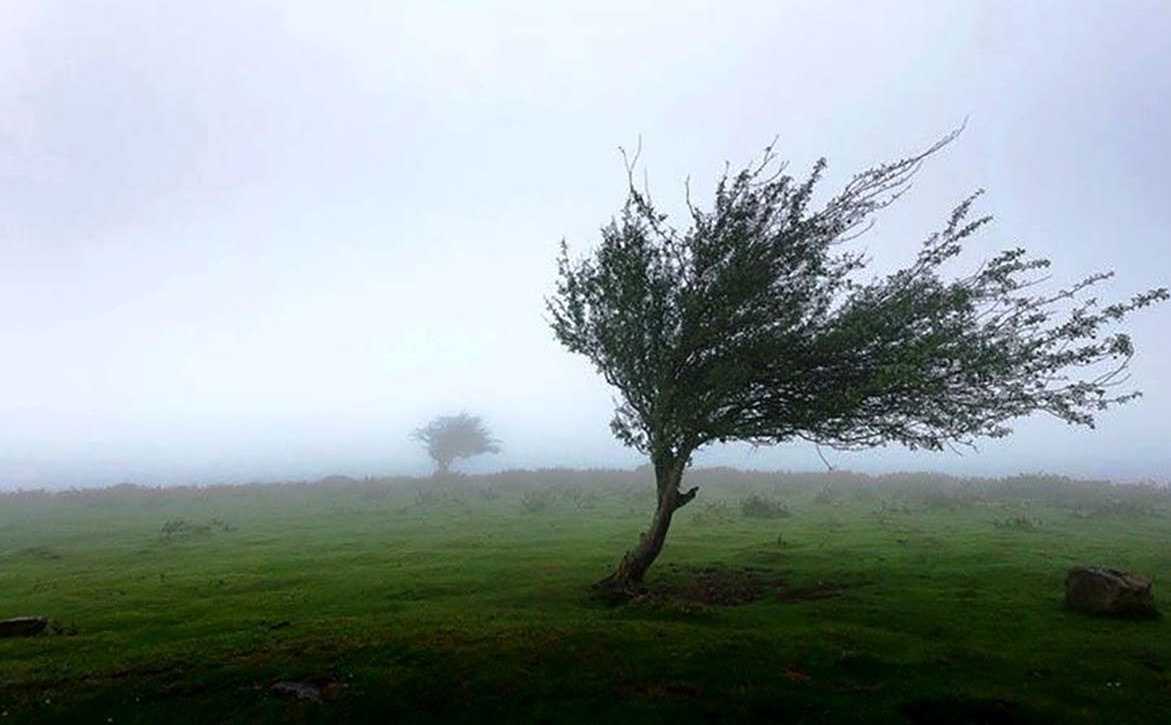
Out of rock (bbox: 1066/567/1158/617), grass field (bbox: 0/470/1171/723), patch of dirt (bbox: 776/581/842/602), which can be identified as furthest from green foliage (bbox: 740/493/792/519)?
rock (bbox: 1066/567/1158/617)

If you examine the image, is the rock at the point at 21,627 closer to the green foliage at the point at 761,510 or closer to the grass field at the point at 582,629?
the grass field at the point at 582,629

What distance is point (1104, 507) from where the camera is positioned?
57.3 metres

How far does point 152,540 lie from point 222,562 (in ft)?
54.3

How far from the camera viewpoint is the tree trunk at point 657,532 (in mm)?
25641

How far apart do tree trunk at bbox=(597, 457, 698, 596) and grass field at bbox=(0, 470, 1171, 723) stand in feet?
4.39

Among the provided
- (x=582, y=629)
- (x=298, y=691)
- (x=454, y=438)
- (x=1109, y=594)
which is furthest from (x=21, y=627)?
(x=454, y=438)

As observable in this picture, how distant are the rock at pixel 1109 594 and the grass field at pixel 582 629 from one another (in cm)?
52

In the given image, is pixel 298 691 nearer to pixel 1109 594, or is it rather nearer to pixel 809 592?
pixel 809 592

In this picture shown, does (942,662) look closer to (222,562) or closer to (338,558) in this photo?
(338,558)

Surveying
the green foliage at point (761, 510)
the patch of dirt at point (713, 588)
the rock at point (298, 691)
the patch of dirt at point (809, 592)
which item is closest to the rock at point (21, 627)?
the rock at point (298, 691)

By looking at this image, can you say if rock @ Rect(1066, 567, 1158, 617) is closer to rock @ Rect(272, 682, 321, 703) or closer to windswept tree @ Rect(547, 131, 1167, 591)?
windswept tree @ Rect(547, 131, 1167, 591)

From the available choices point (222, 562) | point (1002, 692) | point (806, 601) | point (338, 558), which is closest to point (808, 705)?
point (1002, 692)

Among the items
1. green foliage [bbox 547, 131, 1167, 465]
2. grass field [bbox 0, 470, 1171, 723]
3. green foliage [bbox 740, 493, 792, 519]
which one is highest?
green foliage [bbox 547, 131, 1167, 465]

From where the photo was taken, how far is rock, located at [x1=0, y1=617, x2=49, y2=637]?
69.2 ft
